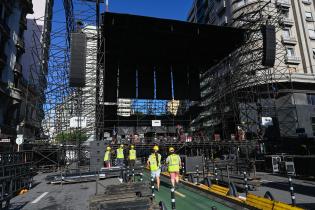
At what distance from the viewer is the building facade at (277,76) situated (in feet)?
103

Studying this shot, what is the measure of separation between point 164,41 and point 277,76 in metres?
16.3

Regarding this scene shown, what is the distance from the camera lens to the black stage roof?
26.3 m

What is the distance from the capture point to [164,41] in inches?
1221

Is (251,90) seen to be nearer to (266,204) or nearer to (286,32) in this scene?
(286,32)

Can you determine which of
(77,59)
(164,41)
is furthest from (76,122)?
(164,41)

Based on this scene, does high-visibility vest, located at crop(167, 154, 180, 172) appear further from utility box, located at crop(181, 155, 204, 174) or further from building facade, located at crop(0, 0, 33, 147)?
building facade, located at crop(0, 0, 33, 147)

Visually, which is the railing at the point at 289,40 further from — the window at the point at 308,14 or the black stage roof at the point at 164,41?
the black stage roof at the point at 164,41

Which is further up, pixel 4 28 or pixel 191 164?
pixel 4 28

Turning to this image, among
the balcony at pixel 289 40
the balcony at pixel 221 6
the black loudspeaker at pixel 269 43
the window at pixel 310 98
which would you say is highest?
the balcony at pixel 221 6

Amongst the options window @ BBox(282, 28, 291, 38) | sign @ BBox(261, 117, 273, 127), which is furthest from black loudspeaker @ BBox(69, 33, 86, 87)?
window @ BBox(282, 28, 291, 38)

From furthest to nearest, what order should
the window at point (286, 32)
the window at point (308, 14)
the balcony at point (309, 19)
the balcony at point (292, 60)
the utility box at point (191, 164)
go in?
1. the window at point (308, 14)
2. the balcony at point (309, 19)
3. the window at point (286, 32)
4. the balcony at point (292, 60)
5. the utility box at point (191, 164)

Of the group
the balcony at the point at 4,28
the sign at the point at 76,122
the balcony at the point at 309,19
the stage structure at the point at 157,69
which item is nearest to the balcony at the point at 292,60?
the balcony at the point at 309,19

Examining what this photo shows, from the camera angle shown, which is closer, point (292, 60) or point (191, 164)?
point (191, 164)

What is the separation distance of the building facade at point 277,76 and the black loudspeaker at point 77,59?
1770 cm
